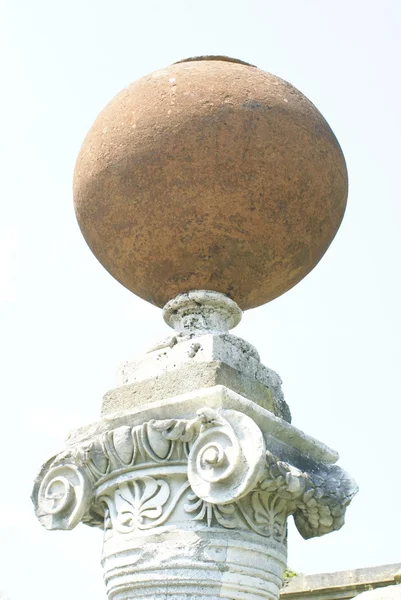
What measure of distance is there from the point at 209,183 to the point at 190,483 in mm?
1679

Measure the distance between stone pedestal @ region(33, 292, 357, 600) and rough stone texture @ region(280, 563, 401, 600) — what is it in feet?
19.8

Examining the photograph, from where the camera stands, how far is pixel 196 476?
4219 millimetres

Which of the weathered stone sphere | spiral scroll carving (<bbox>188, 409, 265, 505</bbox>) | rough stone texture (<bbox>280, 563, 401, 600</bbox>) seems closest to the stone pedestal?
spiral scroll carving (<bbox>188, 409, 265, 505</bbox>)

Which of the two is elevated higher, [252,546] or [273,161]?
[273,161]

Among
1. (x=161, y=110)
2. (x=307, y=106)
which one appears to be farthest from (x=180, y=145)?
(x=307, y=106)

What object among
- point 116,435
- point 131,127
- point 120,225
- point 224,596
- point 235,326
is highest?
point 131,127

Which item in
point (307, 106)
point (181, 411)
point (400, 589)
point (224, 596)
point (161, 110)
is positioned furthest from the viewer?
point (400, 589)

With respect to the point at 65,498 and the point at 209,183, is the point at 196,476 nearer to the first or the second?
the point at 65,498

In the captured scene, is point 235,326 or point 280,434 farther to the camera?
point 235,326

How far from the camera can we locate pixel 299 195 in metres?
4.88

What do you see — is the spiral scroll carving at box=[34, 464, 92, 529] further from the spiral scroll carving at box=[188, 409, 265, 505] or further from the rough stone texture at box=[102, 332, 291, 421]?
the spiral scroll carving at box=[188, 409, 265, 505]

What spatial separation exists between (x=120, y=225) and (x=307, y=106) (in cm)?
140

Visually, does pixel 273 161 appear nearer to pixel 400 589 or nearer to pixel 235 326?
pixel 235 326

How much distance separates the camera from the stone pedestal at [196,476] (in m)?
4.18
